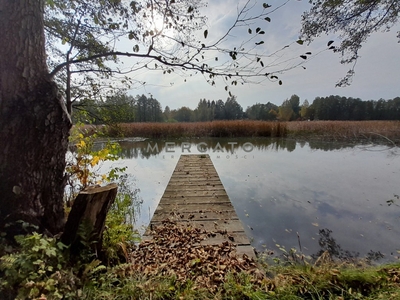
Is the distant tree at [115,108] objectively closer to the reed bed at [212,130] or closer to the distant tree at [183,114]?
the reed bed at [212,130]

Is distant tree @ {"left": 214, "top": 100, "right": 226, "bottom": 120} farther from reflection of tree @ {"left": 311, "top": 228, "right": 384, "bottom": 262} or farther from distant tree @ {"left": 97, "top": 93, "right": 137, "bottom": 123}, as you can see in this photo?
reflection of tree @ {"left": 311, "top": 228, "right": 384, "bottom": 262}

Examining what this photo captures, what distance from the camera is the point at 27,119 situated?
0.98 m

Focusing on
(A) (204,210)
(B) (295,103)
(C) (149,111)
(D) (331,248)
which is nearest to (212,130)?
(A) (204,210)

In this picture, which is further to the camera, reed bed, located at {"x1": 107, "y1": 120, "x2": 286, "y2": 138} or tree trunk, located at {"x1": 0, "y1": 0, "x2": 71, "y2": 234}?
reed bed, located at {"x1": 107, "y1": 120, "x2": 286, "y2": 138}

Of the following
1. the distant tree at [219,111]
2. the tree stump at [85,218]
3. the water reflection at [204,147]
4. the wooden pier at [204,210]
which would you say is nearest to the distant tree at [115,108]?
the wooden pier at [204,210]

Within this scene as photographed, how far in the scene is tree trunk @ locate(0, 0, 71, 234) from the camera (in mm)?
956

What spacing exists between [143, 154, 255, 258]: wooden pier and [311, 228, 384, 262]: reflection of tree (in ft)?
3.00

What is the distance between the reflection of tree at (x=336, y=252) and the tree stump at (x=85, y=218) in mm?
2109

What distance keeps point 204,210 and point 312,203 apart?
1.98 metres

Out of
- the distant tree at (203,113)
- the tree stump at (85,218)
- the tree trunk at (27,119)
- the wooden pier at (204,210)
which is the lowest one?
the wooden pier at (204,210)

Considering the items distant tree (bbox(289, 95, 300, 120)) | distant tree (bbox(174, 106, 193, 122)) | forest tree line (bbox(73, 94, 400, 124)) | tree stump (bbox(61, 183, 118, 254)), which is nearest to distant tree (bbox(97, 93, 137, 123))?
tree stump (bbox(61, 183, 118, 254))

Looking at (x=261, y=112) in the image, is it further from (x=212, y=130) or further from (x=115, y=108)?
(x=115, y=108)

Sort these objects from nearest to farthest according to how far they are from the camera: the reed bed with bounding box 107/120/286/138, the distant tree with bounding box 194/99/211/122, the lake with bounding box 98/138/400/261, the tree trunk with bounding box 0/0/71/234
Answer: the tree trunk with bounding box 0/0/71/234 < the lake with bounding box 98/138/400/261 < the reed bed with bounding box 107/120/286/138 < the distant tree with bounding box 194/99/211/122

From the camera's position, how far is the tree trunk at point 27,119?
0.96 meters
